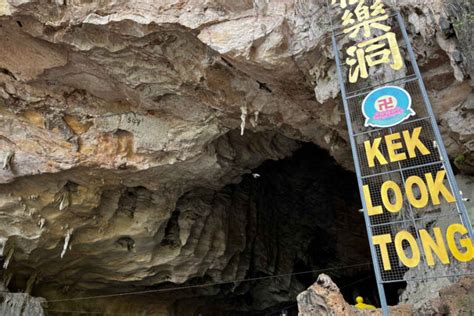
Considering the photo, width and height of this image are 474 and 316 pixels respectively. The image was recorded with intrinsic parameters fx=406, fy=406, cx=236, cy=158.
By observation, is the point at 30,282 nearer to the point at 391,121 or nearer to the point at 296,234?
the point at 296,234

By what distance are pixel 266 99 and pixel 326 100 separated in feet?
3.22

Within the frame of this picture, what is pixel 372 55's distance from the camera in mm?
4434

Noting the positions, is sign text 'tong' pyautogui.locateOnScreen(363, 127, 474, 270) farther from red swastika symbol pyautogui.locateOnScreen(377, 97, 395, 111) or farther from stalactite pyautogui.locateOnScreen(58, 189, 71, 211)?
stalactite pyautogui.locateOnScreen(58, 189, 71, 211)

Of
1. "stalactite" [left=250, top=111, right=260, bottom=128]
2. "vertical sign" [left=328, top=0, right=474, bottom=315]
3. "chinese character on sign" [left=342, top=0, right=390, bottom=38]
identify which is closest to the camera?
"vertical sign" [left=328, top=0, right=474, bottom=315]

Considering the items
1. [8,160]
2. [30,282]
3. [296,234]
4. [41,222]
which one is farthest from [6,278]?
[296,234]

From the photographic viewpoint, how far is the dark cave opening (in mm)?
9742

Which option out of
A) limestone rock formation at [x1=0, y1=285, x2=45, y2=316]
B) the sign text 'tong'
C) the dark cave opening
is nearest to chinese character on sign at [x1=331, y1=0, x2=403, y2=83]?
the sign text 'tong'

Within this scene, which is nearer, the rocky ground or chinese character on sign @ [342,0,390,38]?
chinese character on sign @ [342,0,390,38]

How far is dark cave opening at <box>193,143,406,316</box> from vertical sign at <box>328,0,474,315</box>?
423cm

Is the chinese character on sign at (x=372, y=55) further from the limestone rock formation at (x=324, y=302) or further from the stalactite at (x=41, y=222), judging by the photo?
the stalactite at (x=41, y=222)

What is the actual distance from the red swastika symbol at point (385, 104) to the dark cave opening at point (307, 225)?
204 inches

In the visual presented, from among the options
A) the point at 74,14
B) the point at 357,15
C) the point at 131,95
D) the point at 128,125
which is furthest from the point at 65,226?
the point at 357,15

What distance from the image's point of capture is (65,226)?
7.20 m

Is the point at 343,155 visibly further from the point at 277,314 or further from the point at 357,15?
the point at 277,314
